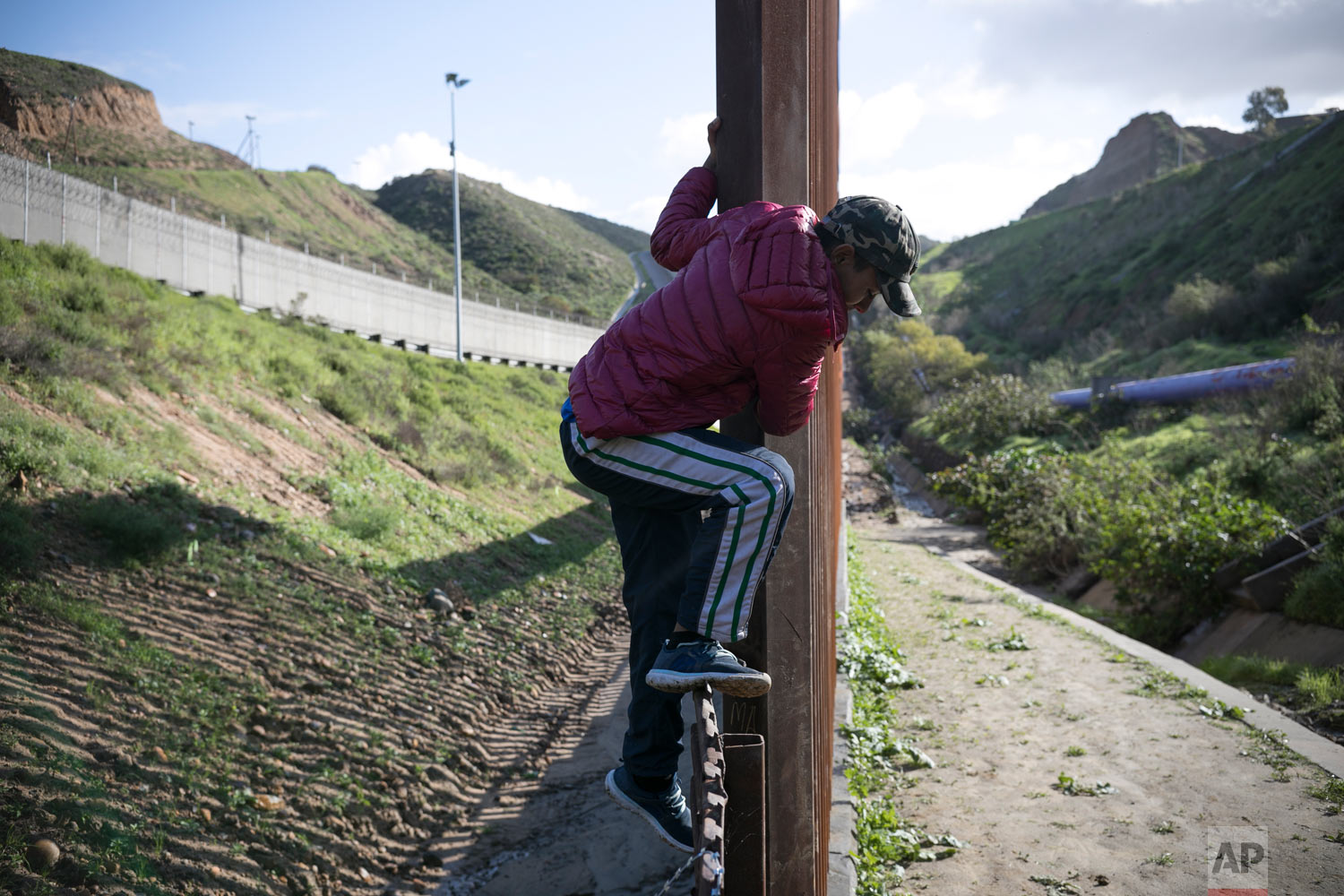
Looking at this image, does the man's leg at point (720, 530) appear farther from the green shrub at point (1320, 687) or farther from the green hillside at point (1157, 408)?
the green hillside at point (1157, 408)

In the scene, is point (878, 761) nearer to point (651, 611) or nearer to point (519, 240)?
point (651, 611)

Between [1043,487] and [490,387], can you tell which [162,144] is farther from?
[1043,487]

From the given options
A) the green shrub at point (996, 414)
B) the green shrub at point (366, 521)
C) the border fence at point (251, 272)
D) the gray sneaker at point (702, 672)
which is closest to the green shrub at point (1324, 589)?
the gray sneaker at point (702, 672)

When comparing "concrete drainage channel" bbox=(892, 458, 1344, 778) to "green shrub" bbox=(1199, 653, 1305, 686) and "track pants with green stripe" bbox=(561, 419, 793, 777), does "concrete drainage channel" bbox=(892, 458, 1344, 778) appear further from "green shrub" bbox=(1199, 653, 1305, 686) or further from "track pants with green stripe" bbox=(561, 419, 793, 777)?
"track pants with green stripe" bbox=(561, 419, 793, 777)

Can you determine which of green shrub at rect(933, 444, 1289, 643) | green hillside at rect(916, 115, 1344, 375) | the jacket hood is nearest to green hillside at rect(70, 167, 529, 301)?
green shrub at rect(933, 444, 1289, 643)

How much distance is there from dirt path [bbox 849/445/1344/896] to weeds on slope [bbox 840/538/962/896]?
0.37 ft

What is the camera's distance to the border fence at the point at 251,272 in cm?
1161

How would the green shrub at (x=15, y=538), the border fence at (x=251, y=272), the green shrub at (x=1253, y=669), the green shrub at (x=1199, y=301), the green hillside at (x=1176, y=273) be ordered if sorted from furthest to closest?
the green shrub at (x=1199, y=301) < the green hillside at (x=1176, y=273) < the border fence at (x=251, y=272) < the green shrub at (x=1253, y=669) < the green shrub at (x=15, y=538)

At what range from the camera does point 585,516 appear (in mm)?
14562

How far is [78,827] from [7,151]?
31.7 feet

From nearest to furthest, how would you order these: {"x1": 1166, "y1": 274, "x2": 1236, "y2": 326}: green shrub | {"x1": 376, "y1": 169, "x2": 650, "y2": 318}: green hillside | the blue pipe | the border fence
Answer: the border fence
the blue pipe
{"x1": 1166, "y1": 274, "x2": 1236, "y2": 326}: green shrub
{"x1": 376, "y1": 169, "x2": 650, "y2": 318}: green hillside

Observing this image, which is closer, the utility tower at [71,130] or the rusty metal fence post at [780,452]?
the rusty metal fence post at [780,452]

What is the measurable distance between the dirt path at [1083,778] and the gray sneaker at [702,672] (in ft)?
8.88

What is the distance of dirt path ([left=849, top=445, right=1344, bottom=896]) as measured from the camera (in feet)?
12.6
